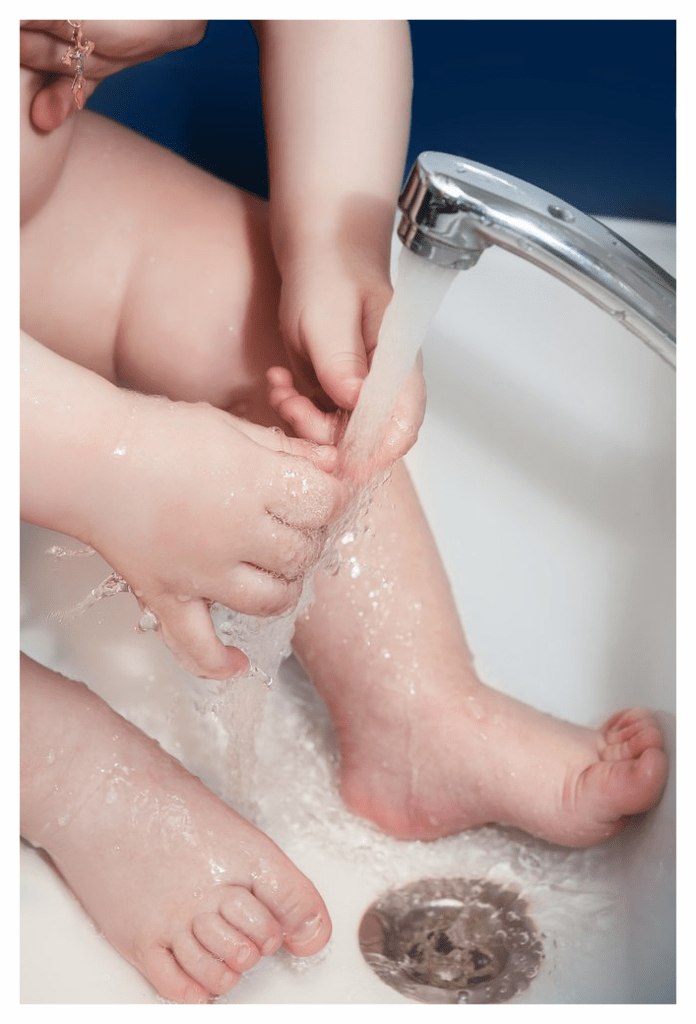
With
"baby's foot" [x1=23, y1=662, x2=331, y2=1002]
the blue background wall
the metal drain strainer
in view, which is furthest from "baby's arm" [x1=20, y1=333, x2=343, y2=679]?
the blue background wall

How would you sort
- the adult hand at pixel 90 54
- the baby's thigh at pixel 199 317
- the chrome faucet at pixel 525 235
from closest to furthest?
1. the chrome faucet at pixel 525 235
2. the adult hand at pixel 90 54
3. the baby's thigh at pixel 199 317

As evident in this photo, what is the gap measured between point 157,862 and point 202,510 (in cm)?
23

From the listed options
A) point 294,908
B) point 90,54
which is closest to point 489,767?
point 294,908

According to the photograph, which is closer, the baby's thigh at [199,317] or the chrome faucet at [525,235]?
the chrome faucet at [525,235]

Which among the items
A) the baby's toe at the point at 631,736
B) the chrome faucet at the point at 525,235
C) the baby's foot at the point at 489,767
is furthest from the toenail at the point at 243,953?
the chrome faucet at the point at 525,235

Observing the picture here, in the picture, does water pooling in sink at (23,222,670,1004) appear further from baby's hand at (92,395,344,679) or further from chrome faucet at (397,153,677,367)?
chrome faucet at (397,153,677,367)

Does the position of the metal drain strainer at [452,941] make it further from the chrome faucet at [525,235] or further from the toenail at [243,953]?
the chrome faucet at [525,235]

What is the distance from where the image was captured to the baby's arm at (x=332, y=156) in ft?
2.43

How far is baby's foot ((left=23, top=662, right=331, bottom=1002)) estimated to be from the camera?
2.14ft

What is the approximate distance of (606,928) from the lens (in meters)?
0.69

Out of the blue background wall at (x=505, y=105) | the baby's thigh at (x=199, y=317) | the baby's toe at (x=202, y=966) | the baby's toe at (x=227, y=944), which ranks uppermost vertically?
the blue background wall at (x=505, y=105)

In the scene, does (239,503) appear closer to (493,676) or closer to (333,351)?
(333,351)

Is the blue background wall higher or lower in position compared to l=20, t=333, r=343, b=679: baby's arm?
higher
